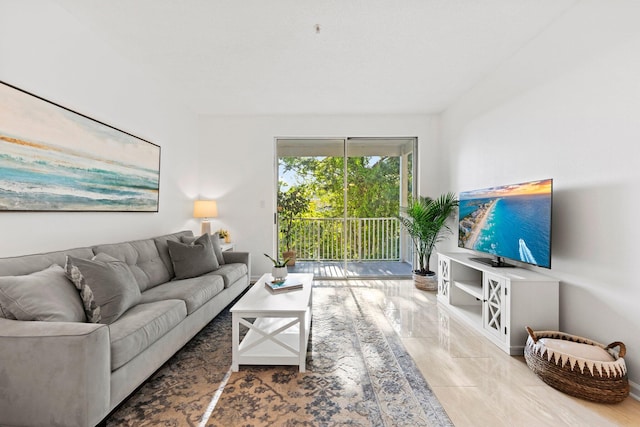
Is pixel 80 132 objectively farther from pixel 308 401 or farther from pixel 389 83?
Answer: pixel 389 83

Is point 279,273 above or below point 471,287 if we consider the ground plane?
above

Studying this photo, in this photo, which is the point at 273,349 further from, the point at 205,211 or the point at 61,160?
the point at 205,211

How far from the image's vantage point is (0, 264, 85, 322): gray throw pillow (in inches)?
53.8

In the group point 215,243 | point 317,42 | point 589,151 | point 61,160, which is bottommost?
point 215,243

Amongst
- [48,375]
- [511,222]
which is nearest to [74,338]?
[48,375]

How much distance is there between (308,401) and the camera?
164 centimetres

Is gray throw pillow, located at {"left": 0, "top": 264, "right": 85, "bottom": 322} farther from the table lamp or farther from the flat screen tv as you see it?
the flat screen tv

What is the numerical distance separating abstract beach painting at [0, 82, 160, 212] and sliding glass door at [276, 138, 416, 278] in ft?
7.51

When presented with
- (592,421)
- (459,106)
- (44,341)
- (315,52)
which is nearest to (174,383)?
(44,341)

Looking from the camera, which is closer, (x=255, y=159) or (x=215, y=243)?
(x=215, y=243)

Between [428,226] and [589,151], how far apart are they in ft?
6.45

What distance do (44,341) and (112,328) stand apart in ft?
1.13

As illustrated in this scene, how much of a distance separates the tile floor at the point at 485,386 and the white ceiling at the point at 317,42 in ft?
8.61

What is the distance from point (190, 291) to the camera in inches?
91.4
